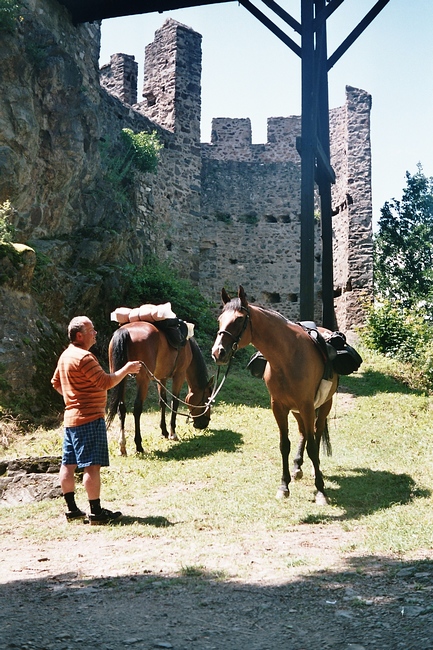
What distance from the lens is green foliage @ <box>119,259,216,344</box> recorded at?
15.5 m

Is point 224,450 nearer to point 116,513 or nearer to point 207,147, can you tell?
point 116,513

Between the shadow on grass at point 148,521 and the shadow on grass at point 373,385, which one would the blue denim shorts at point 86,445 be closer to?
the shadow on grass at point 148,521

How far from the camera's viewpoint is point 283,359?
648 cm

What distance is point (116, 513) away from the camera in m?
5.80

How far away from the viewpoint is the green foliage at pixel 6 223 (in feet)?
36.7

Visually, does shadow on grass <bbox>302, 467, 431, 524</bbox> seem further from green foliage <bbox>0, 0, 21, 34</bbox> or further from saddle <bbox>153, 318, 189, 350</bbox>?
green foliage <bbox>0, 0, 21, 34</bbox>

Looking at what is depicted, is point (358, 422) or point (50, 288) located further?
point (50, 288)

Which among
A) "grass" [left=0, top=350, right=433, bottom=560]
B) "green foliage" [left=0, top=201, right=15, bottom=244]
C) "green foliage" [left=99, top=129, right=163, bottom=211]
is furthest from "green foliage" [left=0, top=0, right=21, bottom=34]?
"grass" [left=0, top=350, right=433, bottom=560]

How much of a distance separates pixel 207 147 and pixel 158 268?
29.6ft

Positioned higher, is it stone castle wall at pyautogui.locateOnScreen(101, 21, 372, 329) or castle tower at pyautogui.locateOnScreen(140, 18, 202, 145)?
castle tower at pyautogui.locateOnScreen(140, 18, 202, 145)

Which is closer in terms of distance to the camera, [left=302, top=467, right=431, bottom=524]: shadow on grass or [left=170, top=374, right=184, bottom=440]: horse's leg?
[left=302, top=467, right=431, bottom=524]: shadow on grass

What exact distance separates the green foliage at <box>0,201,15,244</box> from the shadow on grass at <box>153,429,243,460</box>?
15.0 ft

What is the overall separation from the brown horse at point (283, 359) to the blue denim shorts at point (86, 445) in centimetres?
132

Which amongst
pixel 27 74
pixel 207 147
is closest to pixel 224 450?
pixel 27 74
